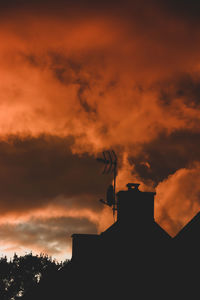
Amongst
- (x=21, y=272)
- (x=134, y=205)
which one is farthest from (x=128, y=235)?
(x=21, y=272)

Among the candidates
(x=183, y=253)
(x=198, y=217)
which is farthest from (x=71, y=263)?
(x=198, y=217)

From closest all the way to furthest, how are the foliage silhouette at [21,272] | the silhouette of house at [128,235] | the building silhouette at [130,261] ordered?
the building silhouette at [130,261], the silhouette of house at [128,235], the foliage silhouette at [21,272]

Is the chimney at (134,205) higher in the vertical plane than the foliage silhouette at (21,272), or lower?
lower

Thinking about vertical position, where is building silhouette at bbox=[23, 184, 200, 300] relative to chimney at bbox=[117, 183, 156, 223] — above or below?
below

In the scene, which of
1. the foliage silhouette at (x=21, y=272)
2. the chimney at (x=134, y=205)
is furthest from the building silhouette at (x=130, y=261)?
the foliage silhouette at (x=21, y=272)

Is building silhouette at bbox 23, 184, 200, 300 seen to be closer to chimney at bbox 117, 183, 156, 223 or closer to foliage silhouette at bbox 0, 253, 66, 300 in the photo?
chimney at bbox 117, 183, 156, 223

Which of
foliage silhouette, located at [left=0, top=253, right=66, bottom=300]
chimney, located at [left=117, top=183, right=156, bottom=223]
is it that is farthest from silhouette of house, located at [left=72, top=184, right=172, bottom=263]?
foliage silhouette, located at [left=0, top=253, right=66, bottom=300]

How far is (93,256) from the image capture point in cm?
2183

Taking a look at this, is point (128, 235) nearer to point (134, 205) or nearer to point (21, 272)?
point (134, 205)

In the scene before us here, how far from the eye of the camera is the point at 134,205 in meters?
23.4

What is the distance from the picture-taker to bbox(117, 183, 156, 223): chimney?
A: 76.3 feet

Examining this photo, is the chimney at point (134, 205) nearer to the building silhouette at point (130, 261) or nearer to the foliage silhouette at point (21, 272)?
the building silhouette at point (130, 261)

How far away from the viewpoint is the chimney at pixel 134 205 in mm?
23266

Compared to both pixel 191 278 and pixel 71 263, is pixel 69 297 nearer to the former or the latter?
pixel 71 263
